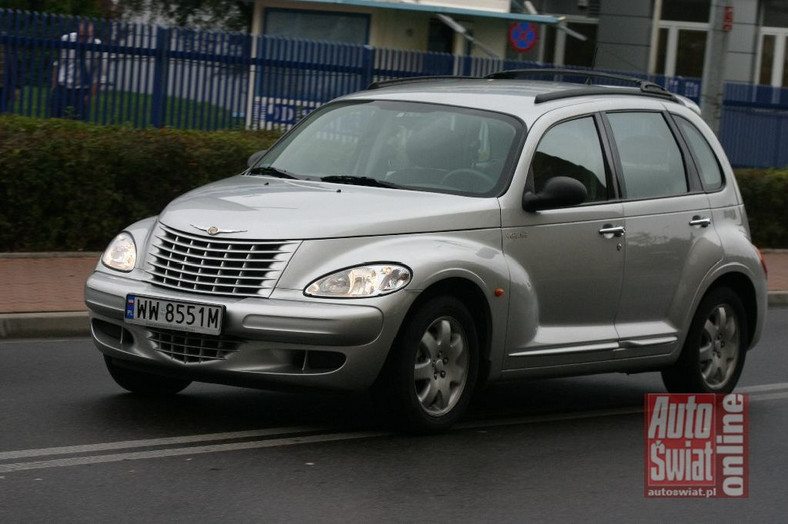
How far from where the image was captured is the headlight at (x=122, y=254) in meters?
7.57

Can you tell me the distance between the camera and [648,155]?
8930mm

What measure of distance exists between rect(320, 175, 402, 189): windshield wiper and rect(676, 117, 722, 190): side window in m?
2.30

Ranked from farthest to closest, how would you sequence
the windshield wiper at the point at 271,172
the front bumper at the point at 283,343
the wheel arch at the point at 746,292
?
the wheel arch at the point at 746,292
the windshield wiper at the point at 271,172
the front bumper at the point at 283,343

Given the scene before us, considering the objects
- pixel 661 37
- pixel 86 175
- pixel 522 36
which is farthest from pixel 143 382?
pixel 661 37

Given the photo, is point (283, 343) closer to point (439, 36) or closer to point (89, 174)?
point (89, 174)

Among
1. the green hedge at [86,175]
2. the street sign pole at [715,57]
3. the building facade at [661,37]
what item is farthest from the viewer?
the building facade at [661,37]

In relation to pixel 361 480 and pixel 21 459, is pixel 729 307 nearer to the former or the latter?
pixel 361 480

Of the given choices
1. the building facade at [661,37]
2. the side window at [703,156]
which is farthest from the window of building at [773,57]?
the side window at [703,156]

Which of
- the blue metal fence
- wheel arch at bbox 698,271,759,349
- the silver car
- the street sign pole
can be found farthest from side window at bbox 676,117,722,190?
the blue metal fence

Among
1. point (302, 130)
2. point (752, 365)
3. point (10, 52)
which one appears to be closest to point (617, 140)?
point (302, 130)

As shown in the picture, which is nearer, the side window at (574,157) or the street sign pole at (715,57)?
the side window at (574,157)

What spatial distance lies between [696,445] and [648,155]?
6.19 ft

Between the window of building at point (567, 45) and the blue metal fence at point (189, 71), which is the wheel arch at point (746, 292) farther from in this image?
the window of building at point (567, 45)

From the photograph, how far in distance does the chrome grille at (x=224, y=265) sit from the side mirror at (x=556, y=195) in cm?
143
